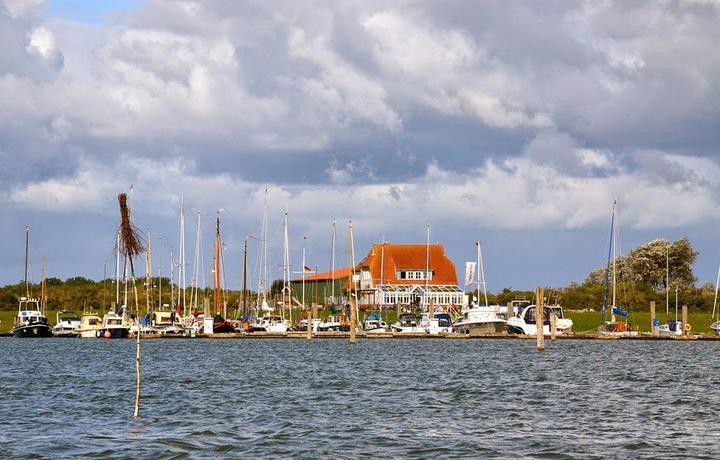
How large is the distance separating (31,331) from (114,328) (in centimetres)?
1282

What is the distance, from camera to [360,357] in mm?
95062

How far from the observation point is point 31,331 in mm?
138375

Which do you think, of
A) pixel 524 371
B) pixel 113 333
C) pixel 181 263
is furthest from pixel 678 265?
pixel 524 371

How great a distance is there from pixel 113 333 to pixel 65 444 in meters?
98.4

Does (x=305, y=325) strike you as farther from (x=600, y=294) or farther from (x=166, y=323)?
(x=600, y=294)

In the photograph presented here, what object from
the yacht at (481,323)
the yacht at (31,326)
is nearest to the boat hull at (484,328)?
the yacht at (481,323)

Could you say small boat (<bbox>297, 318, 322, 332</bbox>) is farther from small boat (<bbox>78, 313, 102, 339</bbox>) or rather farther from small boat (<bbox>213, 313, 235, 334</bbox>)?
small boat (<bbox>78, 313, 102, 339</bbox>)

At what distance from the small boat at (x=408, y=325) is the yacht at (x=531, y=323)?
1187 centimetres

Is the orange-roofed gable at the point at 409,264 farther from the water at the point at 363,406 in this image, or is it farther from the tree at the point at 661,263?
the water at the point at 363,406

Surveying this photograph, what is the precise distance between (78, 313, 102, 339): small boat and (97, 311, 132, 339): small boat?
1.20m

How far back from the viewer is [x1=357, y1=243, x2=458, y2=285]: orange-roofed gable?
182 meters

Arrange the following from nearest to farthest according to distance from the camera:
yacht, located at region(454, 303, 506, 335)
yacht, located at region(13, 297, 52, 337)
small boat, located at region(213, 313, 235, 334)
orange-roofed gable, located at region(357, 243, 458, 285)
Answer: small boat, located at region(213, 313, 235, 334)
yacht, located at region(13, 297, 52, 337)
yacht, located at region(454, 303, 506, 335)
orange-roofed gable, located at region(357, 243, 458, 285)

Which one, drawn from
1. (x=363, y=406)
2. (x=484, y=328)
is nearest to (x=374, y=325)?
(x=484, y=328)

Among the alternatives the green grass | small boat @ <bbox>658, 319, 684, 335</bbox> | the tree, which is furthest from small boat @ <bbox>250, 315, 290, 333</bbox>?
the tree
